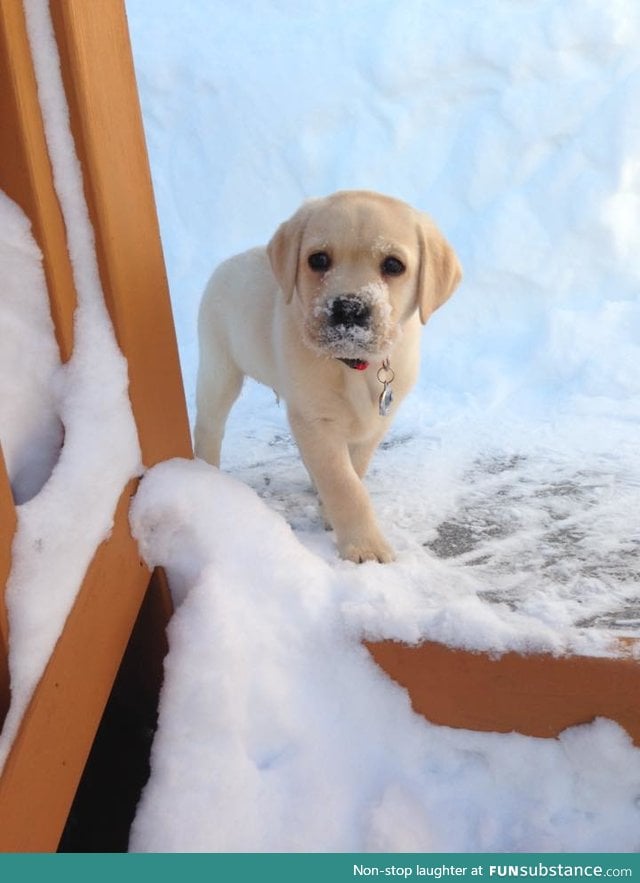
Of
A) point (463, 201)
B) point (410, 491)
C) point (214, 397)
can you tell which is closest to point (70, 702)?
point (410, 491)

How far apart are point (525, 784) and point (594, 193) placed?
4342 mm

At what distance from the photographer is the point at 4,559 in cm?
112

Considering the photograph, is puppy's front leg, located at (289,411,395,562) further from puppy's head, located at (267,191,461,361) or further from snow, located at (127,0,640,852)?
puppy's head, located at (267,191,461,361)

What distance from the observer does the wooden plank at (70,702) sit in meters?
1.04

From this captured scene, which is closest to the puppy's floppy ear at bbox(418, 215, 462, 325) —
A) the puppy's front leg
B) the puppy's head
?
the puppy's head

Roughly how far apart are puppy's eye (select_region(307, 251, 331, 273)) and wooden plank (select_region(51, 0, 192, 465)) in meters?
0.45

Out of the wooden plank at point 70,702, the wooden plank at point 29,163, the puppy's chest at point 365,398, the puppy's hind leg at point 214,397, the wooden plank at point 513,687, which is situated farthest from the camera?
the puppy's hind leg at point 214,397

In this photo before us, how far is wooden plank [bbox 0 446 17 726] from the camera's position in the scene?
3.57 ft

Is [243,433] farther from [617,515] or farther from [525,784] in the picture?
[525,784]

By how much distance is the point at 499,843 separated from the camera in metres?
1.39

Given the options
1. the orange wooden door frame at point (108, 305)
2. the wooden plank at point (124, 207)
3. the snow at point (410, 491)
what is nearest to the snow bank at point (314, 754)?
the snow at point (410, 491)

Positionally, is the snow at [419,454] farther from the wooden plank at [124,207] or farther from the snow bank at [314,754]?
the wooden plank at [124,207]

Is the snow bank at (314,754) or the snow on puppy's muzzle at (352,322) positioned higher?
→ the snow on puppy's muzzle at (352,322)
